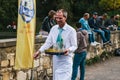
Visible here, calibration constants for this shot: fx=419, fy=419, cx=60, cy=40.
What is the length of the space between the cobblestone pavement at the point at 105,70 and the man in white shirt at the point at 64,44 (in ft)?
18.4

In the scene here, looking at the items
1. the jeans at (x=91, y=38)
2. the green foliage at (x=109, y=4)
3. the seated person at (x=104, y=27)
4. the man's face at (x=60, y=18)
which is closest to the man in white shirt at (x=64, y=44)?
the man's face at (x=60, y=18)

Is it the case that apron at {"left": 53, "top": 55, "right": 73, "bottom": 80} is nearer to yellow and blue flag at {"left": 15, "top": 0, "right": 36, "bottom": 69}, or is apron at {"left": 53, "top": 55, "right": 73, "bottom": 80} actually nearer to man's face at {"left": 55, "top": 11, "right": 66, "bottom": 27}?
man's face at {"left": 55, "top": 11, "right": 66, "bottom": 27}

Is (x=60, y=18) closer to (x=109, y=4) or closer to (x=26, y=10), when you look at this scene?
(x=26, y=10)

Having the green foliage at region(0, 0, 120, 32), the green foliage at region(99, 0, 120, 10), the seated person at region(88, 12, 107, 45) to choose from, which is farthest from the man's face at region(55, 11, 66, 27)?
the green foliage at region(99, 0, 120, 10)

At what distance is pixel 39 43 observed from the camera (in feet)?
37.6

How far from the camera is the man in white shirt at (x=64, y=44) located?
7.33m

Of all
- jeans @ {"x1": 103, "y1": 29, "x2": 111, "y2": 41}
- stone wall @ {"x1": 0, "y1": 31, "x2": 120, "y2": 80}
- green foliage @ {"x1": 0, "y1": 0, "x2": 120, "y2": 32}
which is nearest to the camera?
stone wall @ {"x1": 0, "y1": 31, "x2": 120, "y2": 80}

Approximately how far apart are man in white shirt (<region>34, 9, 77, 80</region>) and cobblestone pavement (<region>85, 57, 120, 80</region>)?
221 inches

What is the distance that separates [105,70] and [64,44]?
7558 millimetres

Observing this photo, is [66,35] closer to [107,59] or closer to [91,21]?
[91,21]

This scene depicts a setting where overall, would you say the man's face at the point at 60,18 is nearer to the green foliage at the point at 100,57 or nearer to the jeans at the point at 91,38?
the jeans at the point at 91,38

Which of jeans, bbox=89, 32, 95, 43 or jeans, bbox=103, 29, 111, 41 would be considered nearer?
jeans, bbox=89, 32, 95, 43

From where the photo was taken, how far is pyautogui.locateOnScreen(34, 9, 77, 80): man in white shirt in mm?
7331

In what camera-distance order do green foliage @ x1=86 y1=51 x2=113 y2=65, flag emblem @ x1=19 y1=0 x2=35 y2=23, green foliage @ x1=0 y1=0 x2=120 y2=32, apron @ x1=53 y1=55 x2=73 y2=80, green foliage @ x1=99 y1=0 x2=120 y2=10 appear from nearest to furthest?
1. apron @ x1=53 y1=55 x2=73 y2=80
2. flag emblem @ x1=19 y1=0 x2=35 y2=23
3. green foliage @ x1=86 y1=51 x2=113 y2=65
4. green foliage @ x1=99 y1=0 x2=120 y2=10
5. green foliage @ x1=0 y1=0 x2=120 y2=32
